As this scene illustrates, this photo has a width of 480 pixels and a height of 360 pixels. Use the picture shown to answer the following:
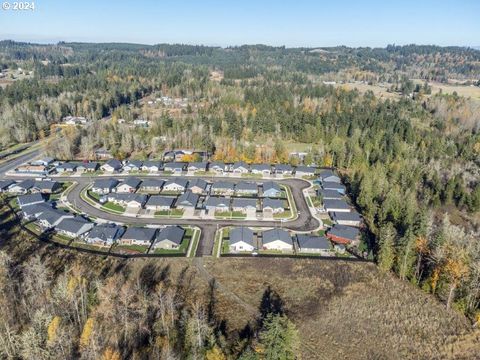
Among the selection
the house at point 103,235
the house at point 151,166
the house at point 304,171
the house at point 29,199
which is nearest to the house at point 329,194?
the house at point 304,171

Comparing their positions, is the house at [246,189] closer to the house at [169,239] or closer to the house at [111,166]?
the house at [169,239]

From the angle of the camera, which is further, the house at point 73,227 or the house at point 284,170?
the house at point 284,170

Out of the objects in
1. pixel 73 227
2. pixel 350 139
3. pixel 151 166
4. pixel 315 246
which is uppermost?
pixel 350 139

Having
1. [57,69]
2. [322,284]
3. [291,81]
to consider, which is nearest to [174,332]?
[322,284]

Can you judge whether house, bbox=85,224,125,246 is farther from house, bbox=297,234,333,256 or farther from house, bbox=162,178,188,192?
house, bbox=297,234,333,256

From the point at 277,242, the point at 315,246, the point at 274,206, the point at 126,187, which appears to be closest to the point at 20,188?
the point at 126,187

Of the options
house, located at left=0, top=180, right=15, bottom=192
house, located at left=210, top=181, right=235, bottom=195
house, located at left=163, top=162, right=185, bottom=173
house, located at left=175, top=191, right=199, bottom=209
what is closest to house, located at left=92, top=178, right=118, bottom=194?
house, located at left=163, top=162, right=185, bottom=173

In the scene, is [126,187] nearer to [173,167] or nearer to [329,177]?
[173,167]
